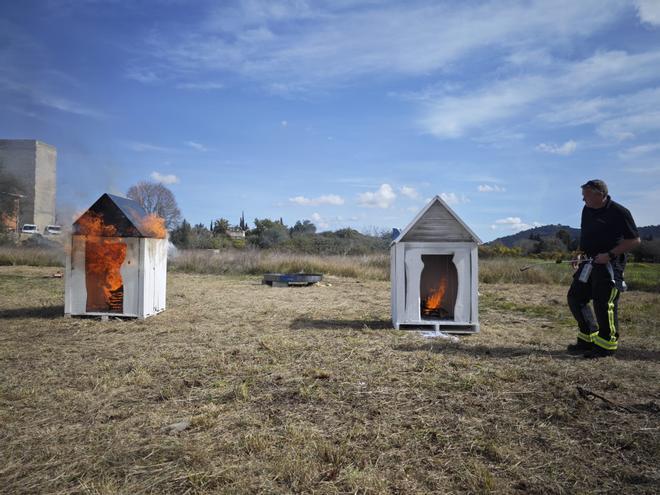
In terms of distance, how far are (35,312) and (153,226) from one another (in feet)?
9.93

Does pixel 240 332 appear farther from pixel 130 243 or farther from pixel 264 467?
pixel 264 467

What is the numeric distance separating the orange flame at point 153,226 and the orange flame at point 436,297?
19.2 feet

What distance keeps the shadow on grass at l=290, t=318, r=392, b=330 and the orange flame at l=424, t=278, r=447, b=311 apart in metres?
0.93

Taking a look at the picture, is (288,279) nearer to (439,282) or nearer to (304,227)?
(439,282)

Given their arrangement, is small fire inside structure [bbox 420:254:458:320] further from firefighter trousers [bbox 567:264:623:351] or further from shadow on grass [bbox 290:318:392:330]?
firefighter trousers [bbox 567:264:623:351]

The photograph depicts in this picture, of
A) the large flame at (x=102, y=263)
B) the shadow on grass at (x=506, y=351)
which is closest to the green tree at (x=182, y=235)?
the large flame at (x=102, y=263)

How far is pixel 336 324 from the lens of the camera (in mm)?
8383

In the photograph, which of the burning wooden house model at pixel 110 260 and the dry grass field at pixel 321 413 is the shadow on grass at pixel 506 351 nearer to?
the dry grass field at pixel 321 413

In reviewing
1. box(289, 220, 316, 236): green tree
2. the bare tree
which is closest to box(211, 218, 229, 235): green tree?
box(289, 220, 316, 236): green tree

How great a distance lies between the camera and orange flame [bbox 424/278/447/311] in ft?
29.7

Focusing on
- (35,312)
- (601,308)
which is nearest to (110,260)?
(35,312)

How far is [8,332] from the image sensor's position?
7.25 m

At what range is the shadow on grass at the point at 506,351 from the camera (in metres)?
5.89

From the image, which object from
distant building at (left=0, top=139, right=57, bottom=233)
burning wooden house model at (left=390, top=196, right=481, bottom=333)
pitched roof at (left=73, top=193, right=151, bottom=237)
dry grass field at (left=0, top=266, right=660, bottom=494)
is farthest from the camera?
distant building at (left=0, top=139, right=57, bottom=233)
